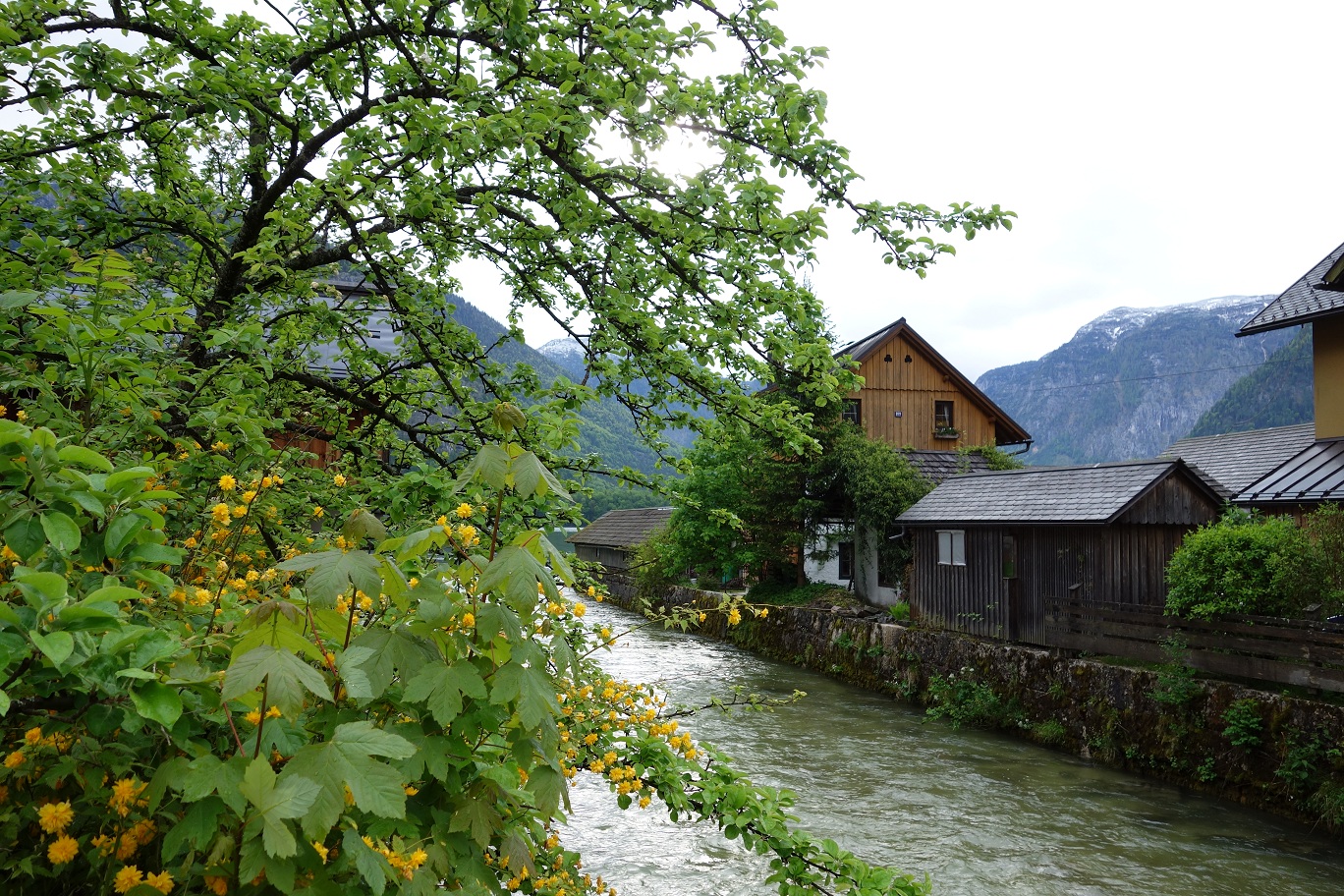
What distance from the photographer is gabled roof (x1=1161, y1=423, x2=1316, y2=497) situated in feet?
63.9

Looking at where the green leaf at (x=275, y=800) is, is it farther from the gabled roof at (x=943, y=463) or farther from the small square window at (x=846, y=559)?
the small square window at (x=846, y=559)

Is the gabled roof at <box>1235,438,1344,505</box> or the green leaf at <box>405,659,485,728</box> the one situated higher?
the gabled roof at <box>1235,438,1344,505</box>

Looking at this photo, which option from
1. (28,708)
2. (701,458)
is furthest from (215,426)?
(701,458)

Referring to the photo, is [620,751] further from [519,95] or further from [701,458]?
[701,458]

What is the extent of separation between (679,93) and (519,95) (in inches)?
35.5

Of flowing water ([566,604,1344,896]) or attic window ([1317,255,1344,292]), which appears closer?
flowing water ([566,604,1344,896])

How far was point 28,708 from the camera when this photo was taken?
1.52 metres

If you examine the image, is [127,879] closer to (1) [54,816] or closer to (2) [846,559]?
(1) [54,816]

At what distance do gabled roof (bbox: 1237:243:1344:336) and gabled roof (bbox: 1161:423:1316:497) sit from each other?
451cm

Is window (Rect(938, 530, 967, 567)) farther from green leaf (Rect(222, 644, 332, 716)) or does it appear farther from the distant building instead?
green leaf (Rect(222, 644, 332, 716))

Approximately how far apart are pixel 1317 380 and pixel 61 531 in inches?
724

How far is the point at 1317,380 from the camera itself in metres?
14.9

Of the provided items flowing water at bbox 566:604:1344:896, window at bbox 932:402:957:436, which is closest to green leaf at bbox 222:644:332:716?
flowing water at bbox 566:604:1344:896

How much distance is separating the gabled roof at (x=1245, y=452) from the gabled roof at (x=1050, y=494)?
14.9 ft
